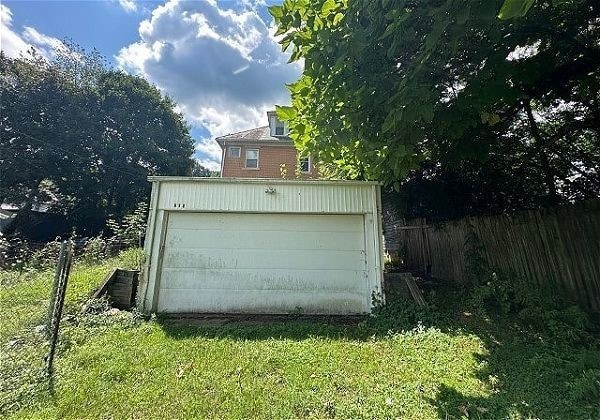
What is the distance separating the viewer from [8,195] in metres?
17.7

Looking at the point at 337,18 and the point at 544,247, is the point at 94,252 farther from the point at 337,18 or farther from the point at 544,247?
Result: the point at 544,247

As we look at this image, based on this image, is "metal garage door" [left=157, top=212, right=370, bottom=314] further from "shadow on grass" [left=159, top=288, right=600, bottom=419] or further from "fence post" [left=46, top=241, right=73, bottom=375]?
"fence post" [left=46, top=241, right=73, bottom=375]

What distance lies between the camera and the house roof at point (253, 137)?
16.5m

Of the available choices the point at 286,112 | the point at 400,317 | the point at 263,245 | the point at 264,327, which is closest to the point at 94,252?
the point at 263,245

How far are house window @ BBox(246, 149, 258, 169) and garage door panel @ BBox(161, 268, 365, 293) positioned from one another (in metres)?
11.4

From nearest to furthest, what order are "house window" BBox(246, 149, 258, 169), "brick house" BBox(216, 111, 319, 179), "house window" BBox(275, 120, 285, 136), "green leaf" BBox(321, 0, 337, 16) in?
"green leaf" BBox(321, 0, 337, 16)
"brick house" BBox(216, 111, 319, 179)
"house window" BBox(246, 149, 258, 169)
"house window" BBox(275, 120, 285, 136)

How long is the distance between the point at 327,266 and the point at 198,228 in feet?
8.54

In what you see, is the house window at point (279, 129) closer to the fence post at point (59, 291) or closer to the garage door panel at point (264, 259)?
the garage door panel at point (264, 259)

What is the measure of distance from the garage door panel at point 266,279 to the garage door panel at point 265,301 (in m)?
0.09

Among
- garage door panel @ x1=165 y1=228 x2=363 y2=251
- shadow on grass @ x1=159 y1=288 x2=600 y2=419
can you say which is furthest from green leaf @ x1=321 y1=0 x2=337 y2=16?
shadow on grass @ x1=159 y1=288 x2=600 y2=419

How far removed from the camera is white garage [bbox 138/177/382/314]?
567 cm

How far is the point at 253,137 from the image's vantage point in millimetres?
17000

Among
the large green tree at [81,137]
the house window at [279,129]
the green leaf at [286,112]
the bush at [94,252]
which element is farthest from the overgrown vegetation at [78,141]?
the green leaf at [286,112]

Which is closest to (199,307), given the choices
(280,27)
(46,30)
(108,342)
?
(108,342)
